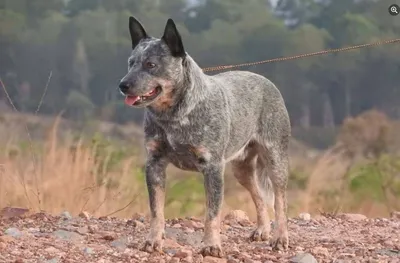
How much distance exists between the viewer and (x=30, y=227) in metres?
7.59

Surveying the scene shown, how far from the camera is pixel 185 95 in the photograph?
21.1 ft

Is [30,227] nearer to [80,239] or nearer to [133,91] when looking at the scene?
[80,239]

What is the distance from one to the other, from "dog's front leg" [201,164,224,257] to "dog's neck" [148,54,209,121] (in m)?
0.45

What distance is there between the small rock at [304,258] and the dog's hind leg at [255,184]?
815mm

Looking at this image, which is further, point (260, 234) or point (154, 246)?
point (260, 234)

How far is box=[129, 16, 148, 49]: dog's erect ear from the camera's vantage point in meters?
6.57

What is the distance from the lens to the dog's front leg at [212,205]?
6.48m

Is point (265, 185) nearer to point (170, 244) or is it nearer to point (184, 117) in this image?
point (170, 244)

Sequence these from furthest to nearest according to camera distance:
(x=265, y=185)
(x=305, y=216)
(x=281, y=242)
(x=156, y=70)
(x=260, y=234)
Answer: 1. (x=305, y=216)
2. (x=265, y=185)
3. (x=260, y=234)
4. (x=281, y=242)
5. (x=156, y=70)

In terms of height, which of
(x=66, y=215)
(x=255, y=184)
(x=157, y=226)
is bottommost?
(x=66, y=215)

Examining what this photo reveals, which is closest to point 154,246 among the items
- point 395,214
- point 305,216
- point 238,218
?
point 238,218

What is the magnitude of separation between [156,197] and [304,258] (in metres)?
1.23

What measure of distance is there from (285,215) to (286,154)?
1.72 feet

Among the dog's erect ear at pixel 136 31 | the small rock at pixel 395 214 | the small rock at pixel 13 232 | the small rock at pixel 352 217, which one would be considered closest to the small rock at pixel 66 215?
the small rock at pixel 13 232
